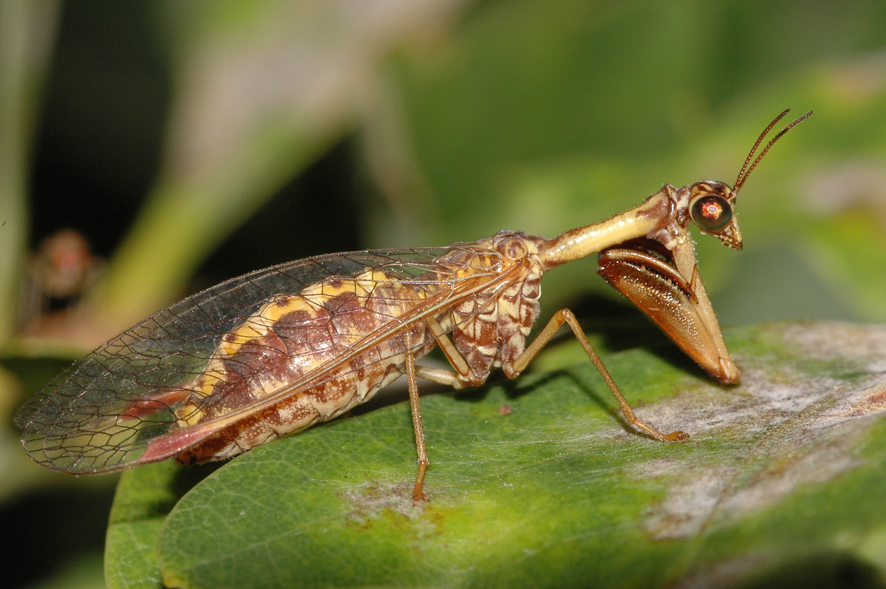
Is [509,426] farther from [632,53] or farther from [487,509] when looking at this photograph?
[632,53]

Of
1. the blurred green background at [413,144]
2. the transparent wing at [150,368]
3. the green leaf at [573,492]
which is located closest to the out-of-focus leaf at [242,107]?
the blurred green background at [413,144]

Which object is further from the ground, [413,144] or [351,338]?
[413,144]

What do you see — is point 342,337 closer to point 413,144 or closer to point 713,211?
point 713,211

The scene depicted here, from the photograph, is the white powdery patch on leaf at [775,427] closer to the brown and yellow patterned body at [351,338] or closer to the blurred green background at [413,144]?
the brown and yellow patterned body at [351,338]

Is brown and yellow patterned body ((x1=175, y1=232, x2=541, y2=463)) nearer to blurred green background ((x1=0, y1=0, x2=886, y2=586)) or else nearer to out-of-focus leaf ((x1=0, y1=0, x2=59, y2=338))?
blurred green background ((x1=0, y1=0, x2=886, y2=586))

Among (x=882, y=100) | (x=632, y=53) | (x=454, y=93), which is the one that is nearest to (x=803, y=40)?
(x=882, y=100)

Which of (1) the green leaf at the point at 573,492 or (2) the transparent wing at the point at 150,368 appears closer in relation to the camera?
(1) the green leaf at the point at 573,492

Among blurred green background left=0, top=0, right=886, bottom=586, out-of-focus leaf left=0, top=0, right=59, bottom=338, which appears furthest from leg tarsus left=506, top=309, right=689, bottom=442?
out-of-focus leaf left=0, top=0, right=59, bottom=338

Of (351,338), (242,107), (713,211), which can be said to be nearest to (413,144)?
(242,107)
